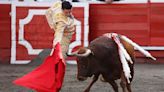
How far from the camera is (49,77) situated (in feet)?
20.2

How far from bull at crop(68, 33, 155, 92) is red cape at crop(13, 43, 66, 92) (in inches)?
9.1

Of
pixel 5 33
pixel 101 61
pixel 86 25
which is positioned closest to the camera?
pixel 101 61

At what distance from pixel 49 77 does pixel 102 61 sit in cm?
59

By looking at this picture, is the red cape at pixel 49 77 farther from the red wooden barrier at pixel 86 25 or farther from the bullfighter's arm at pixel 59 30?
the red wooden barrier at pixel 86 25

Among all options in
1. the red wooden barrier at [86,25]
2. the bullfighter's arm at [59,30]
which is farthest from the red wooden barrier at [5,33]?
the bullfighter's arm at [59,30]

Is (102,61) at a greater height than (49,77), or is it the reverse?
(102,61)

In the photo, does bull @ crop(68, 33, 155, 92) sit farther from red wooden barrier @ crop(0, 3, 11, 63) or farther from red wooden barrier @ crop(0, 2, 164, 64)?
red wooden barrier @ crop(0, 3, 11, 63)

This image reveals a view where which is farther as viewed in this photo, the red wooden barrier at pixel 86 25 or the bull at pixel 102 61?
the red wooden barrier at pixel 86 25

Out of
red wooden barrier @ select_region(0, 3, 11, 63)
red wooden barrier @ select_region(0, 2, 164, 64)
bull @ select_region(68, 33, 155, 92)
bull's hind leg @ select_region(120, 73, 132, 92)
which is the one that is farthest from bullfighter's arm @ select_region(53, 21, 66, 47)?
red wooden barrier @ select_region(0, 3, 11, 63)

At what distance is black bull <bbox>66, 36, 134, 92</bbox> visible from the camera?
5984mm

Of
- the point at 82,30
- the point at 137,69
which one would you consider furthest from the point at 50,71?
the point at 82,30

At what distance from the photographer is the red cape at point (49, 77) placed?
20.0 feet

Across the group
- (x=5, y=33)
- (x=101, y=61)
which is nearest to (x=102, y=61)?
(x=101, y=61)

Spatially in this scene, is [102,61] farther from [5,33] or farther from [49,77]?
[5,33]
